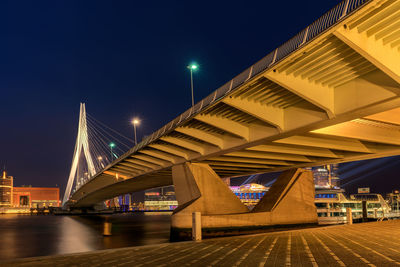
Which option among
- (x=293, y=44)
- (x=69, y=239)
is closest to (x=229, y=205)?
(x=69, y=239)

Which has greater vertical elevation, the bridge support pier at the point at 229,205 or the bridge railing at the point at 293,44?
the bridge railing at the point at 293,44

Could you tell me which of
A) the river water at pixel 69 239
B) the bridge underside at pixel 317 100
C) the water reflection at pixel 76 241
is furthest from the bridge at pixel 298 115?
the water reflection at pixel 76 241

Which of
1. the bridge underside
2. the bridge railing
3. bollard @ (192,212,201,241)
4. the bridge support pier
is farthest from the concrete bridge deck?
the bridge support pier

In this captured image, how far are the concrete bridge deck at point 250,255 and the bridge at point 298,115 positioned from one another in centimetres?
558

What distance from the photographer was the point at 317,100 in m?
15.0

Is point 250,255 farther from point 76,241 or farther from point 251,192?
point 251,192

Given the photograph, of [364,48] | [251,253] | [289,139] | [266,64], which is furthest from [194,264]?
[289,139]

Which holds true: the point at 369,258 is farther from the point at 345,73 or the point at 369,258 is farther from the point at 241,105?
the point at 241,105

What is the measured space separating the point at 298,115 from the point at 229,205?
1492cm

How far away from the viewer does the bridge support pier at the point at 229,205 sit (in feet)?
88.2

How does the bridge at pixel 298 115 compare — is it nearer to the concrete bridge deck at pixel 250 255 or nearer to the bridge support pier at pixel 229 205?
the bridge support pier at pixel 229 205

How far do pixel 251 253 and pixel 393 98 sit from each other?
795cm

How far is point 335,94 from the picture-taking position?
15.4 meters

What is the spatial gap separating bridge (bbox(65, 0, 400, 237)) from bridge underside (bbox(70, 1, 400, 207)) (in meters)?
0.04
